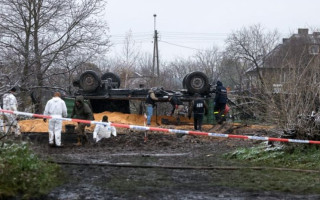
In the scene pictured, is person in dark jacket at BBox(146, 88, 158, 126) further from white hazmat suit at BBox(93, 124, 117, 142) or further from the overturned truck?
white hazmat suit at BBox(93, 124, 117, 142)

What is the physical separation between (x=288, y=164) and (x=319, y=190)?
2530 millimetres

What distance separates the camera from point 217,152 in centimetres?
1355

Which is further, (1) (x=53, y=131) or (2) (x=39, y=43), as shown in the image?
(2) (x=39, y=43)

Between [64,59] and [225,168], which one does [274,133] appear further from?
[64,59]

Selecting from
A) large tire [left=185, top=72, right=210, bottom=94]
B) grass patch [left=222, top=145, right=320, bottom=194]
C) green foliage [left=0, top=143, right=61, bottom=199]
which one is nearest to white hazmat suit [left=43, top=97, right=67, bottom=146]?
grass patch [left=222, top=145, right=320, bottom=194]

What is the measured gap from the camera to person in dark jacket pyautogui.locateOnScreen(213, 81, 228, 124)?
835 inches

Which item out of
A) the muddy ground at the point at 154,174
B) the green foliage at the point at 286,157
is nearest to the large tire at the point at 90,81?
the muddy ground at the point at 154,174

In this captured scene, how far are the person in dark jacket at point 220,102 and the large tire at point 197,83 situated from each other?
0.71 m

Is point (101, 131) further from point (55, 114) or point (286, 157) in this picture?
point (286, 157)

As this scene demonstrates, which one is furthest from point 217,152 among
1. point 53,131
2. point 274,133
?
point 53,131

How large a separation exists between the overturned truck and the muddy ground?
682cm

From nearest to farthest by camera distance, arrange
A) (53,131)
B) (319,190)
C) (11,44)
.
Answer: (319,190) → (53,131) → (11,44)

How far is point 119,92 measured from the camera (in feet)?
74.1

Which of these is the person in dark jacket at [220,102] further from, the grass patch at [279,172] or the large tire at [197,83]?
the grass patch at [279,172]
